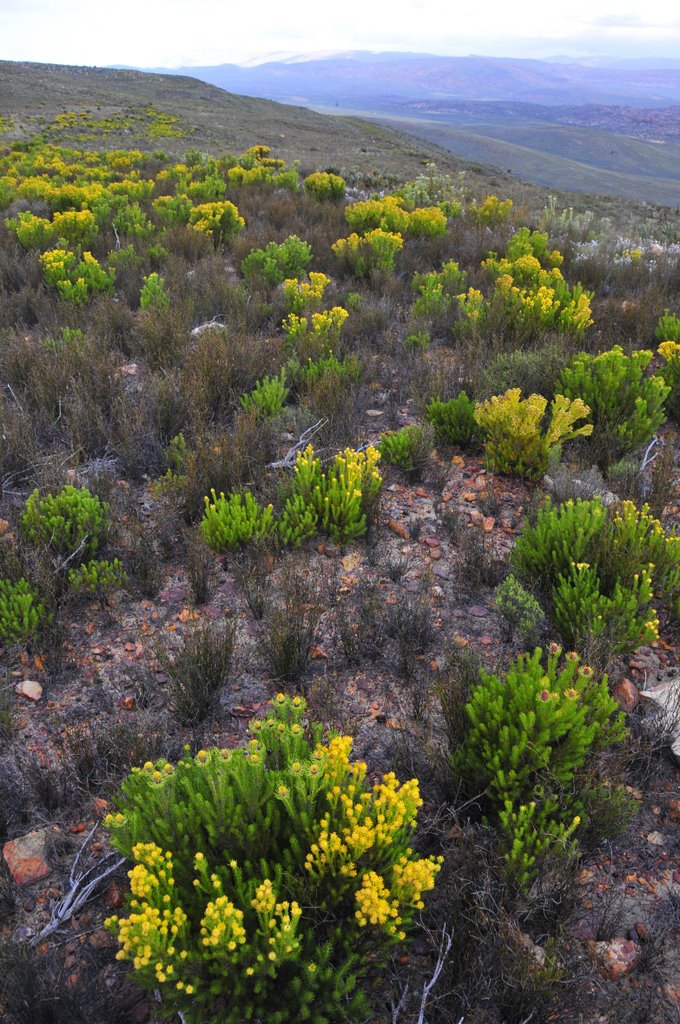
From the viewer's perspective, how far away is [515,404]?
3.86 meters

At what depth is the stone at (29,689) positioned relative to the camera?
259 cm

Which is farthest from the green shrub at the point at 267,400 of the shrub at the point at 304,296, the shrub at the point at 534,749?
the shrub at the point at 534,749

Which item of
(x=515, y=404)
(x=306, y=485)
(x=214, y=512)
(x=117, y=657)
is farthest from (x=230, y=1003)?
(x=515, y=404)

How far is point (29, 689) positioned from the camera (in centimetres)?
261

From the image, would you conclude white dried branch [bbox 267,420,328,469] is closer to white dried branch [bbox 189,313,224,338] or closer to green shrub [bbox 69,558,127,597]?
green shrub [bbox 69,558,127,597]

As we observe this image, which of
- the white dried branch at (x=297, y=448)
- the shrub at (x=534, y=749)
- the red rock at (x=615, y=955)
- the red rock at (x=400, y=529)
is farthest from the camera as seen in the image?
the white dried branch at (x=297, y=448)

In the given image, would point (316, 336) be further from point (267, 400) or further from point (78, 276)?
point (78, 276)

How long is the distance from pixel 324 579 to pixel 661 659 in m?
1.72

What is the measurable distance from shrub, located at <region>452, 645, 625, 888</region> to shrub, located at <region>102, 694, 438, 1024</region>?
394mm

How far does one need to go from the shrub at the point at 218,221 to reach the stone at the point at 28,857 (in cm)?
879

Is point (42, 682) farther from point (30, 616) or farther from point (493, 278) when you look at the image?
point (493, 278)

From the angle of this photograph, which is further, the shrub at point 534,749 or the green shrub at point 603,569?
the green shrub at point 603,569

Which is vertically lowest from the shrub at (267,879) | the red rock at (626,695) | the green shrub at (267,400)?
the red rock at (626,695)

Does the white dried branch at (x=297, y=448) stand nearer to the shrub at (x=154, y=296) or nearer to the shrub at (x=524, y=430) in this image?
the shrub at (x=524, y=430)
